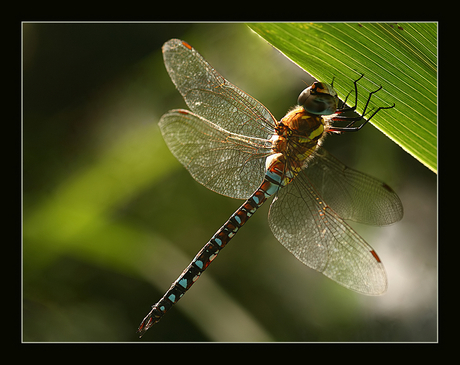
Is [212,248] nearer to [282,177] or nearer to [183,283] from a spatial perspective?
→ [183,283]

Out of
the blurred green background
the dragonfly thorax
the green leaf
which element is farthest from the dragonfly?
Answer: the blurred green background

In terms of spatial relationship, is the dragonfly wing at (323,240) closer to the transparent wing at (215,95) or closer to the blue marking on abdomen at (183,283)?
the transparent wing at (215,95)

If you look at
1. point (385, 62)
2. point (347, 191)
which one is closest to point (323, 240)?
point (347, 191)

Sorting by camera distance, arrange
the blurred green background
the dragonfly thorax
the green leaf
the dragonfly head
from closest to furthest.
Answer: the green leaf, the dragonfly head, the dragonfly thorax, the blurred green background

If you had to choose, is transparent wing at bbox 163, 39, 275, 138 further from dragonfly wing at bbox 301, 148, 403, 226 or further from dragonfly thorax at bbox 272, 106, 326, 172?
dragonfly wing at bbox 301, 148, 403, 226

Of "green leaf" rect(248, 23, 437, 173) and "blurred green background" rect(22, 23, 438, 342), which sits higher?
"green leaf" rect(248, 23, 437, 173)

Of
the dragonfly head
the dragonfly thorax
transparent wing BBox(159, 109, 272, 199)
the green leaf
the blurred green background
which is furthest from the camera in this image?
the blurred green background
